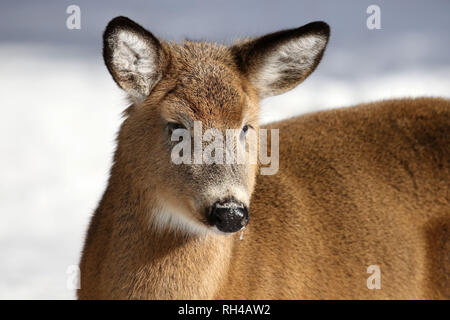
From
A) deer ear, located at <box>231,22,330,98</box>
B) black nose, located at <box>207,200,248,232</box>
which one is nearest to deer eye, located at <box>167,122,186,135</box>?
black nose, located at <box>207,200,248,232</box>

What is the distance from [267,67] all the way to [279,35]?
1.02ft

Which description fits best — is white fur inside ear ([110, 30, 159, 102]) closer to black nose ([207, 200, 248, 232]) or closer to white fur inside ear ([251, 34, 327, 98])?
white fur inside ear ([251, 34, 327, 98])

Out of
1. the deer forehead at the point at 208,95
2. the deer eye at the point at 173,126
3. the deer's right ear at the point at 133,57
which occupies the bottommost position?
the deer eye at the point at 173,126

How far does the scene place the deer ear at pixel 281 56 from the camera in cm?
493

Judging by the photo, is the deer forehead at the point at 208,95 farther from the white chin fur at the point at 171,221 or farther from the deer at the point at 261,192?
the white chin fur at the point at 171,221

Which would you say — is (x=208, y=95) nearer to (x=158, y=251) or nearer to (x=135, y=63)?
(x=135, y=63)

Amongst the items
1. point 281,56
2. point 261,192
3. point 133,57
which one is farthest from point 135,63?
point 261,192

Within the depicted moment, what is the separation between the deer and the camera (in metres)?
4.54

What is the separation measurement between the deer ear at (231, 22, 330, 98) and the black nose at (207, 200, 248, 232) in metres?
1.36

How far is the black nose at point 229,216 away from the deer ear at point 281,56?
136 cm

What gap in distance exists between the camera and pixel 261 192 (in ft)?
18.7

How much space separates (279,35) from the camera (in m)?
4.90

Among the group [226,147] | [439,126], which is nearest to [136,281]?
[226,147]

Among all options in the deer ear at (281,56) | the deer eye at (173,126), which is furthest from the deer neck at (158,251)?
the deer ear at (281,56)
